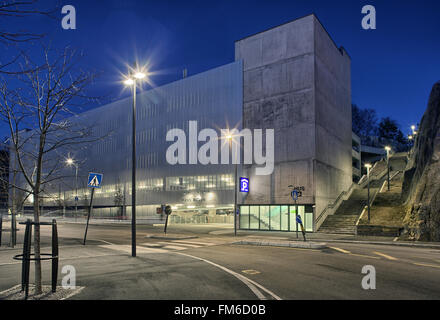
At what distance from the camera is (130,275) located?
955cm

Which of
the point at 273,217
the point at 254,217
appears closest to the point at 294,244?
the point at 273,217

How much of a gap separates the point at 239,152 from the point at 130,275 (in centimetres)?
3225

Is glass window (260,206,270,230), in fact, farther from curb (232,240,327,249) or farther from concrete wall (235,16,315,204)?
curb (232,240,327,249)

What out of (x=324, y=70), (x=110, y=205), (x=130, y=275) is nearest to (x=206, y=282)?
(x=130, y=275)

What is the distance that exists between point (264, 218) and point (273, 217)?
3.81 ft

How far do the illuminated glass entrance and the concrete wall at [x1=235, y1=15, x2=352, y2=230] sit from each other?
2.47 feet

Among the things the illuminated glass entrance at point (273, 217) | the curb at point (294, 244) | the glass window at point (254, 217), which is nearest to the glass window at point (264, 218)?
the illuminated glass entrance at point (273, 217)

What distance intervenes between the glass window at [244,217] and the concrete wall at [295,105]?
1170 millimetres

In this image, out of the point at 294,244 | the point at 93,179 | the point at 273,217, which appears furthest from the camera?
the point at 273,217

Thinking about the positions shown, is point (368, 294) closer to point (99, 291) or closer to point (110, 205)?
point (99, 291)

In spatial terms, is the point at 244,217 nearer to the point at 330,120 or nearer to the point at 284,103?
the point at 284,103

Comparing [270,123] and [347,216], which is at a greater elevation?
[270,123]

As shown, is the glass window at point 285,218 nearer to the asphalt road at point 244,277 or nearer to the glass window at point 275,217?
the glass window at point 275,217

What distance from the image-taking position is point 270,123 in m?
38.7
